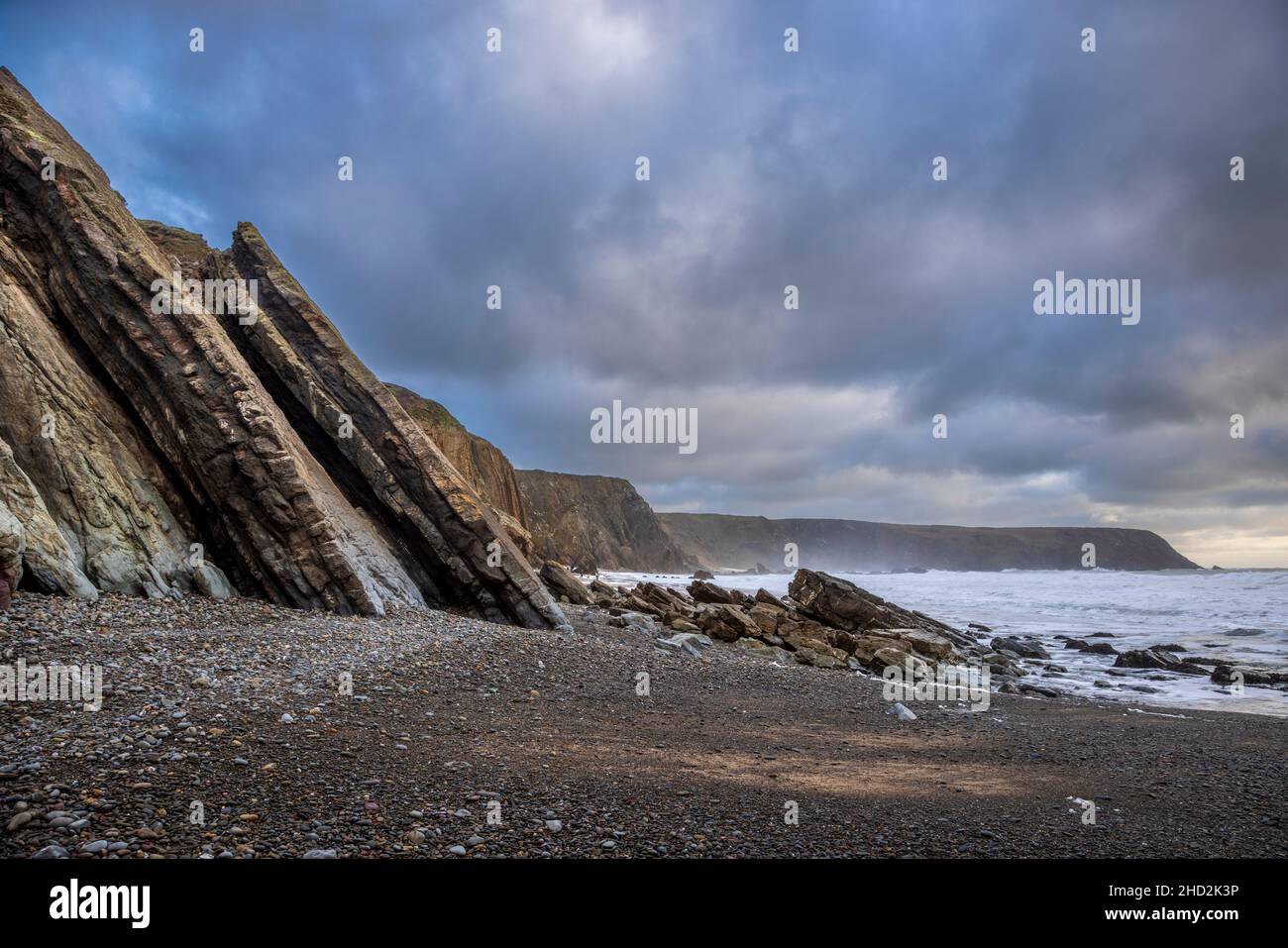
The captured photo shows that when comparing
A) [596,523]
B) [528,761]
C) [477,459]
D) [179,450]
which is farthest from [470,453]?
[596,523]

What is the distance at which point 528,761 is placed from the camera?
620cm

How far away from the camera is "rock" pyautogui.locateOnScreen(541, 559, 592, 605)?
27.5 metres

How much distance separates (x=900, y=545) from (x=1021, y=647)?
163 meters

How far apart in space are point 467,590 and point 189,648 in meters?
8.28

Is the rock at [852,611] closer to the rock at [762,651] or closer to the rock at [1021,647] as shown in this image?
the rock at [1021,647]

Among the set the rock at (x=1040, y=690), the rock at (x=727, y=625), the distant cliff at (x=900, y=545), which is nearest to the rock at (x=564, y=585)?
the rock at (x=727, y=625)

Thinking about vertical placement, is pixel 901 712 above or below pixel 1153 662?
above

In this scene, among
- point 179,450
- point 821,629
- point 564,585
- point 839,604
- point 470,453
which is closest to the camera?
point 179,450

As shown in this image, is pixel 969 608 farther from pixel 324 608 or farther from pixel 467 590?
pixel 324 608

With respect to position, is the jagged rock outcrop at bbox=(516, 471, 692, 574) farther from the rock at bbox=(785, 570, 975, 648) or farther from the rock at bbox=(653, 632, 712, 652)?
the rock at bbox=(653, 632, 712, 652)

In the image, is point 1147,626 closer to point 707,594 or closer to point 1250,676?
point 1250,676

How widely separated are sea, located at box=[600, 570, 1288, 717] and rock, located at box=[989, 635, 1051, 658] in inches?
20.9

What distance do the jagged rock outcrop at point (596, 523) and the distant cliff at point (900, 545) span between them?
36.2 meters

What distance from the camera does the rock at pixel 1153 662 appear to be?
18812mm
